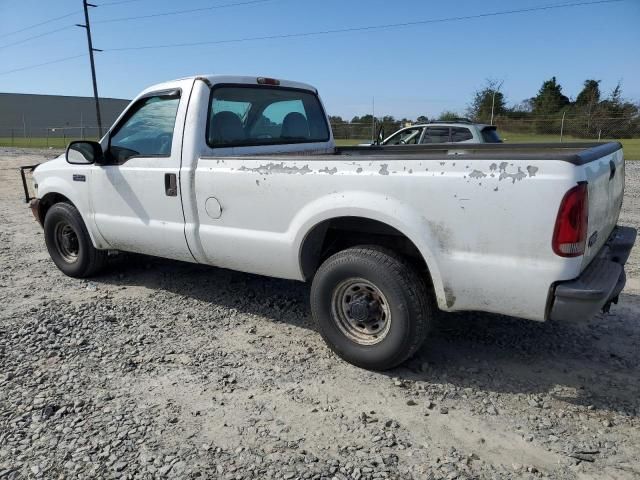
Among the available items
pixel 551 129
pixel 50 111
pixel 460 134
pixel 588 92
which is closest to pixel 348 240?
pixel 460 134

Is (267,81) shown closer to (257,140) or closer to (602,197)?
(257,140)

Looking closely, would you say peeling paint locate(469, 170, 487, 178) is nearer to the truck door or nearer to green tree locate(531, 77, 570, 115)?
the truck door

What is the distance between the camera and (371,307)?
11.1 feet

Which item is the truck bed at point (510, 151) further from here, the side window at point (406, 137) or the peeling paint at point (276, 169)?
the side window at point (406, 137)

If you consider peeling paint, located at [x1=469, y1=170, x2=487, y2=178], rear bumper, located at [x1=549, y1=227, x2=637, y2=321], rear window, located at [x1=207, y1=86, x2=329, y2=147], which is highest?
rear window, located at [x1=207, y1=86, x2=329, y2=147]

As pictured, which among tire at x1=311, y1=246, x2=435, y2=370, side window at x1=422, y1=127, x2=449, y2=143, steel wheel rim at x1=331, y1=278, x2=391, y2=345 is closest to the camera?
tire at x1=311, y1=246, x2=435, y2=370

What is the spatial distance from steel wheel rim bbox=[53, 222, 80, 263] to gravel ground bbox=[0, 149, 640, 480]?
0.75m

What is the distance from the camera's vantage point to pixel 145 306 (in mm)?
4633

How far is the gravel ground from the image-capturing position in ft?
8.30

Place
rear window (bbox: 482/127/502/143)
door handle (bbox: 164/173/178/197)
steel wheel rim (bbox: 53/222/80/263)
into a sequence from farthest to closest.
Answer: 1. rear window (bbox: 482/127/502/143)
2. steel wheel rim (bbox: 53/222/80/263)
3. door handle (bbox: 164/173/178/197)

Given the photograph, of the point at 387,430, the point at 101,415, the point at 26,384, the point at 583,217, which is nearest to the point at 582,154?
the point at 583,217

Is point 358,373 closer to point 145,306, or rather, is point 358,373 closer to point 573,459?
point 573,459

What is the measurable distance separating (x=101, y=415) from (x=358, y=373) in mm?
1573

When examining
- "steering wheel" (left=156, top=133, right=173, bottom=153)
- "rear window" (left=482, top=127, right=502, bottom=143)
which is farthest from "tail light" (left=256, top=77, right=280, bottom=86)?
"rear window" (left=482, top=127, right=502, bottom=143)
